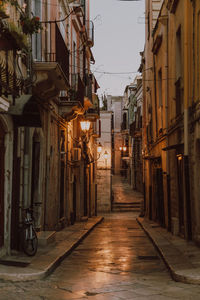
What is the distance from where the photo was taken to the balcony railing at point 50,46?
1367 cm

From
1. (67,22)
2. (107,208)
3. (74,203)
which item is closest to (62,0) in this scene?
(67,22)

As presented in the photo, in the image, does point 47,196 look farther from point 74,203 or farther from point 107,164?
point 107,164

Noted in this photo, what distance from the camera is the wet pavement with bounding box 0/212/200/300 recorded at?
7.07 meters

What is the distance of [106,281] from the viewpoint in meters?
8.19

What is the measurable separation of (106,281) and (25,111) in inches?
158

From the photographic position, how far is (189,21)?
12.6 m

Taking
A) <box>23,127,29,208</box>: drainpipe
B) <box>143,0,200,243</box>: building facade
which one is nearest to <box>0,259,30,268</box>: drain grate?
<box>23,127,29,208</box>: drainpipe

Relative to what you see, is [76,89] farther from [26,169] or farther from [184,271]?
[184,271]

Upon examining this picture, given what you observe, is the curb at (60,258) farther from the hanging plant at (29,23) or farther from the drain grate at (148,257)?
the hanging plant at (29,23)

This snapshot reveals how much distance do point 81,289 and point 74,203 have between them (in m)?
14.6

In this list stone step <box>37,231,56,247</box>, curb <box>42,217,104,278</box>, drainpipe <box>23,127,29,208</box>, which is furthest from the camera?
stone step <box>37,231,56,247</box>

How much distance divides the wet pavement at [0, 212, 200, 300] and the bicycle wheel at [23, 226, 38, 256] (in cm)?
73

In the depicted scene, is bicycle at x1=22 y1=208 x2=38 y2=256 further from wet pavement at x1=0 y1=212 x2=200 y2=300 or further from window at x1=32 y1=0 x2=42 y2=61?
window at x1=32 y1=0 x2=42 y2=61

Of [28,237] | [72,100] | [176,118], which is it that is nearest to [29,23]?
[28,237]
